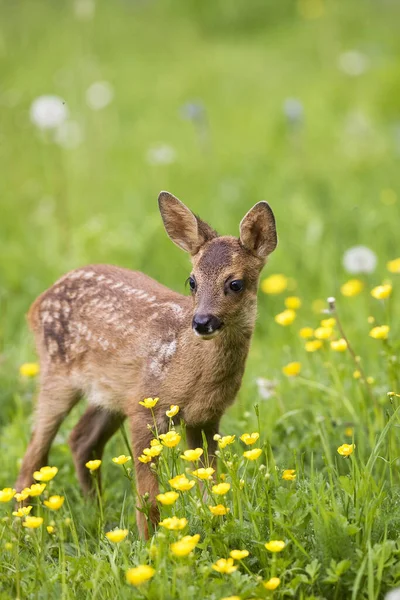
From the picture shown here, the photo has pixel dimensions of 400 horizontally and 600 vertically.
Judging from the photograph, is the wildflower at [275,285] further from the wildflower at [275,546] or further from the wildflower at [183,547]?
the wildflower at [183,547]

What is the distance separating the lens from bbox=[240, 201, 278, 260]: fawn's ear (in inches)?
176

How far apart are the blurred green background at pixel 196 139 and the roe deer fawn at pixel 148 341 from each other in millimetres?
1034

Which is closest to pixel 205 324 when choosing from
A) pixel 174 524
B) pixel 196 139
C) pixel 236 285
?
pixel 236 285

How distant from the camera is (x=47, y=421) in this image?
16.4 feet

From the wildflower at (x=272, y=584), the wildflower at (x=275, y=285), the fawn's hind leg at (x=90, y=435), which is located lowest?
the fawn's hind leg at (x=90, y=435)

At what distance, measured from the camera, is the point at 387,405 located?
5043 mm

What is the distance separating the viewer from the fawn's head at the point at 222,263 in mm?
4211

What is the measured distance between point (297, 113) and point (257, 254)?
481 cm

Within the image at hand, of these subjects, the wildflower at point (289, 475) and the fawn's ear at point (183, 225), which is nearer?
the wildflower at point (289, 475)

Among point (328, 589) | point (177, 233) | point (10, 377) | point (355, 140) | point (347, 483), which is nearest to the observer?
point (328, 589)

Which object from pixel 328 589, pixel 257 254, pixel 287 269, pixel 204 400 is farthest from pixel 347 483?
pixel 287 269

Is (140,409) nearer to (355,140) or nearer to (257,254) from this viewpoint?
(257,254)

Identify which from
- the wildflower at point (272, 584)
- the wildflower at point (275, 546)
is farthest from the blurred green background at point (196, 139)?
the wildflower at point (272, 584)

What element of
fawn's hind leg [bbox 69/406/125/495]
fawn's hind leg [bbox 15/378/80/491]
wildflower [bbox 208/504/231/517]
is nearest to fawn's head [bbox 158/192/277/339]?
wildflower [bbox 208/504/231/517]
